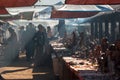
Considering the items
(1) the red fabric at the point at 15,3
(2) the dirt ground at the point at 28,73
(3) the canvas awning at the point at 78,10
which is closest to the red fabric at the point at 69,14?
(3) the canvas awning at the point at 78,10

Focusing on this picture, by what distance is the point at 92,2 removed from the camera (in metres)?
7.92

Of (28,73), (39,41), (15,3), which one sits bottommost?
(28,73)

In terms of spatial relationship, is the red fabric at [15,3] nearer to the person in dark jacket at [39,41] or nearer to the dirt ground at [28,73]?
the dirt ground at [28,73]

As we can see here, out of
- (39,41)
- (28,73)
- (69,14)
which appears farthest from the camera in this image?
(39,41)

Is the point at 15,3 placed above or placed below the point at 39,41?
above

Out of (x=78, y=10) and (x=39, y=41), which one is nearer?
(x=78, y=10)

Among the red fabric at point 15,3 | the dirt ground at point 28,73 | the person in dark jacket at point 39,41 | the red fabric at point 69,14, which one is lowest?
the dirt ground at point 28,73

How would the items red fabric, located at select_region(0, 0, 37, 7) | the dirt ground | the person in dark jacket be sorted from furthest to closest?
the person in dark jacket, the dirt ground, red fabric, located at select_region(0, 0, 37, 7)

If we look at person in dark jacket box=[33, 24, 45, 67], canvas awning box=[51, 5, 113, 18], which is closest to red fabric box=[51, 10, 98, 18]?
canvas awning box=[51, 5, 113, 18]

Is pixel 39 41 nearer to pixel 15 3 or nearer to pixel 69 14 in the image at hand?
pixel 69 14

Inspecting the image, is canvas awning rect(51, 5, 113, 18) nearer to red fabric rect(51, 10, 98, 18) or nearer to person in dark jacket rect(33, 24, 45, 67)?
red fabric rect(51, 10, 98, 18)

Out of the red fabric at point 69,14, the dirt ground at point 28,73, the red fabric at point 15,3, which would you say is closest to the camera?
the red fabric at point 15,3

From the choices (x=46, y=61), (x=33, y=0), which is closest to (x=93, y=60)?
(x=33, y=0)

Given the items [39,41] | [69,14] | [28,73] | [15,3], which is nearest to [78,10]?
[69,14]
